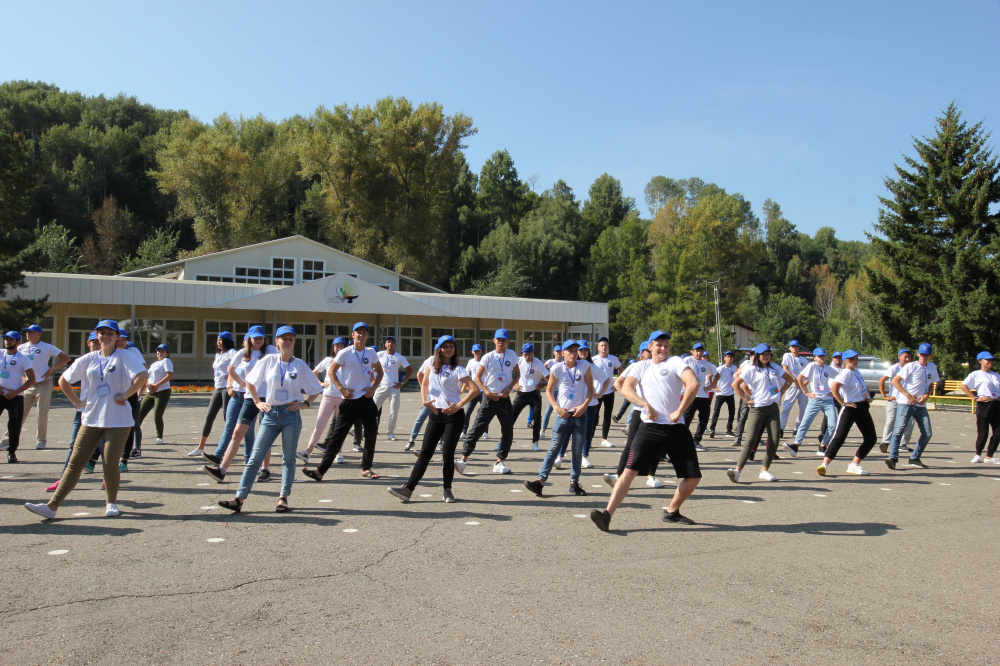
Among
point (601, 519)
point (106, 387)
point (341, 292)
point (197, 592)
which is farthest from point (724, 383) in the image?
point (341, 292)

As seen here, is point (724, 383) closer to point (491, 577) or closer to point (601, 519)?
point (601, 519)

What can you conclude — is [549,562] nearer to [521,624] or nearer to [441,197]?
[521,624]

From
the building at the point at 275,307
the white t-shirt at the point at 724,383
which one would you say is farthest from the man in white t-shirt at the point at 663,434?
the building at the point at 275,307

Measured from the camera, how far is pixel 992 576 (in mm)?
5414

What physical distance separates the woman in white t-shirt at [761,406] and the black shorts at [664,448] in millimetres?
2906

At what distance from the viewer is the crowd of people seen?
21.9ft

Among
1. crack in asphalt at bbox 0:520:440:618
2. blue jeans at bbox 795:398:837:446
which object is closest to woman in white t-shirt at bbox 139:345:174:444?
crack in asphalt at bbox 0:520:440:618

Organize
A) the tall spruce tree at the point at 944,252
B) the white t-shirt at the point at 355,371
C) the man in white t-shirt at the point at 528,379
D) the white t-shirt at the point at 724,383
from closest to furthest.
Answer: the white t-shirt at the point at 355,371 → the man in white t-shirt at the point at 528,379 → the white t-shirt at the point at 724,383 → the tall spruce tree at the point at 944,252

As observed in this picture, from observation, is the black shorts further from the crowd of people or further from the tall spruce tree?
the tall spruce tree

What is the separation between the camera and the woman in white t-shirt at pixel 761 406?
9.51 meters

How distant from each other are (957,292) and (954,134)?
651 cm

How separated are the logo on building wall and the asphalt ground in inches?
1158

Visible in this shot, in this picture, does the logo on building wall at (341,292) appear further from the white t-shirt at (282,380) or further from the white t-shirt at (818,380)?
the white t-shirt at (282,380)

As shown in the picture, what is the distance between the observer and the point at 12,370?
941 centimetres
